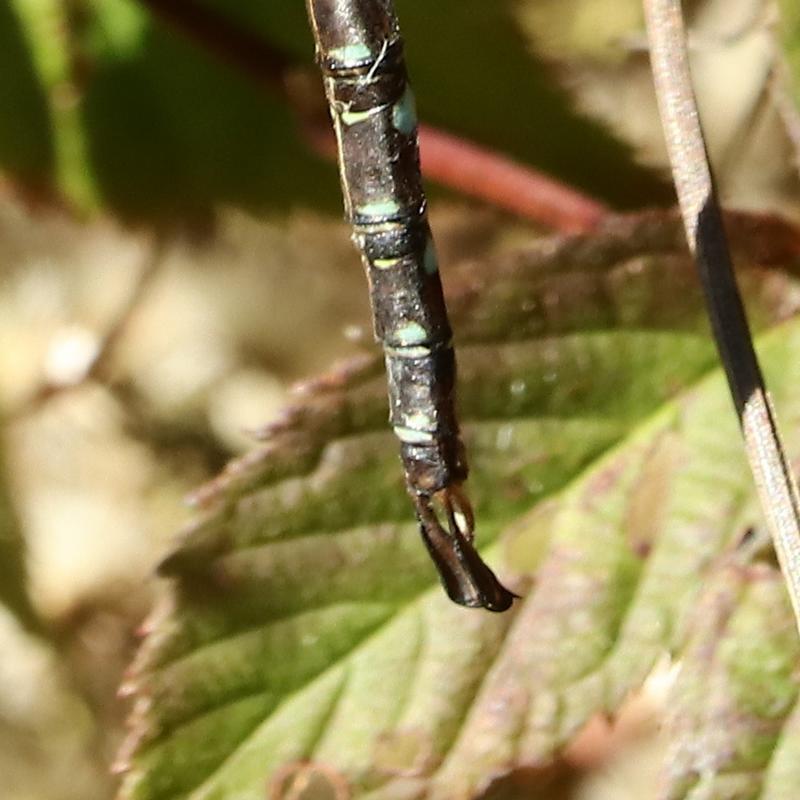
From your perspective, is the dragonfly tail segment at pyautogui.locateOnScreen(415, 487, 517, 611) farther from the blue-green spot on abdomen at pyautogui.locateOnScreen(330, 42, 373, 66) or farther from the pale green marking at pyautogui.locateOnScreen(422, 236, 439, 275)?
the blue-green spot on abdomen at pyautogui.locateOnScreen(330, 42, 373, 66)

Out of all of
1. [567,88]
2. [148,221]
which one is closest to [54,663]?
[148,221]

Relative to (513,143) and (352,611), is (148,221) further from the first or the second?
(352,611)

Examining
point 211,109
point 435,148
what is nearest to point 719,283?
point 435,148

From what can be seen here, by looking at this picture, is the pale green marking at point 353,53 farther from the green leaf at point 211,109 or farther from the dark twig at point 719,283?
the green leaf at point 211,109

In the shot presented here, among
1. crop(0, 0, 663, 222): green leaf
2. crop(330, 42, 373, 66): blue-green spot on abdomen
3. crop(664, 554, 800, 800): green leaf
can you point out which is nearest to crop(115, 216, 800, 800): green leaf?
crop(664, 554, 800, 800): green leaf

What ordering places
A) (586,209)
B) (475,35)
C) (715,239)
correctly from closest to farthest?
(715,239) < (586,209) < (475,35)

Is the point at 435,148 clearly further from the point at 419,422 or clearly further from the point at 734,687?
the point at 734,687

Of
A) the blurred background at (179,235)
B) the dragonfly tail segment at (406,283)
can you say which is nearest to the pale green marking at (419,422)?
the dragonfly tail segment at (406,283)
